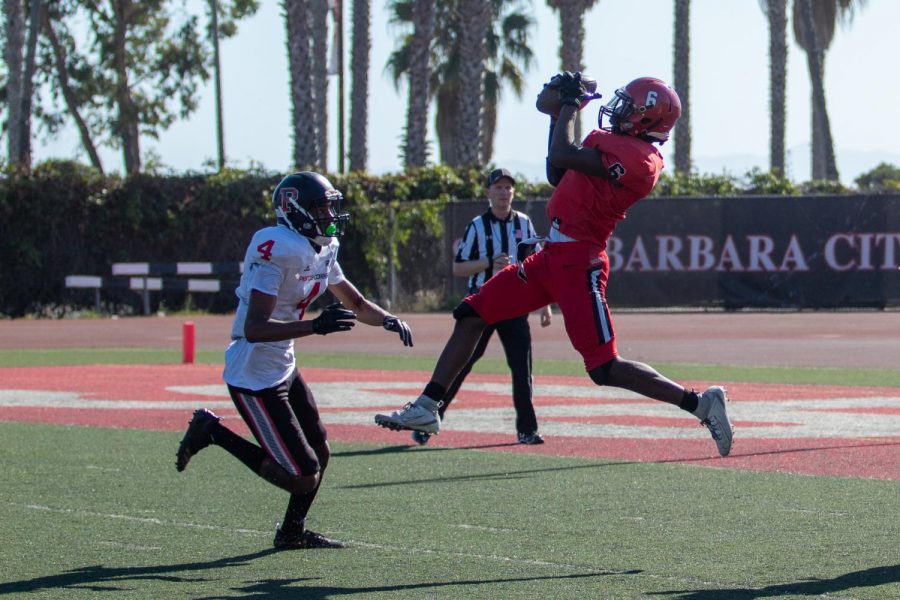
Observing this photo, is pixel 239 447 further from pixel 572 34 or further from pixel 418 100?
pixel 418 100

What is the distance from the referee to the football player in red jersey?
3.55 meters

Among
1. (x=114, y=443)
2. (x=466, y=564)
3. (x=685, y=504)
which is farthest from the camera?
(x=114, y=443)

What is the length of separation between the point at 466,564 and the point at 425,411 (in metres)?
1.28

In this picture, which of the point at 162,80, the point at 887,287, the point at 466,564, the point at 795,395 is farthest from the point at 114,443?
the point at 162,80

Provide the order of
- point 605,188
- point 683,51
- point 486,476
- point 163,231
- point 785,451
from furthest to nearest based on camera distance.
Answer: point 683,51, point 163,231, point 785,451, point 486,476, point 605,188

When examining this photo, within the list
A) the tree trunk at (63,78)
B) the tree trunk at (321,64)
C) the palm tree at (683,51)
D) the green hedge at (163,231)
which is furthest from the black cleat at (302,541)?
the tree trunk at (63,78)

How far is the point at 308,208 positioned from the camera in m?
7.34

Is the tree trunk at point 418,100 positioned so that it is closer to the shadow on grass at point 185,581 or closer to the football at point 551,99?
the football at point 551,99

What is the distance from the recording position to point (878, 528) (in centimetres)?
778

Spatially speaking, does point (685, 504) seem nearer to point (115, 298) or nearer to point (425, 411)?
point (425, 411)

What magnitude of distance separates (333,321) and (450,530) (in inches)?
57.0

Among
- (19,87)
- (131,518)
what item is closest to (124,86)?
(19,87)

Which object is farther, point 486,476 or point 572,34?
point 572,34

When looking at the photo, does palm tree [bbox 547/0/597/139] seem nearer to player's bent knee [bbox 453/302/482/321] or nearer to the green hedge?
the green hedge
